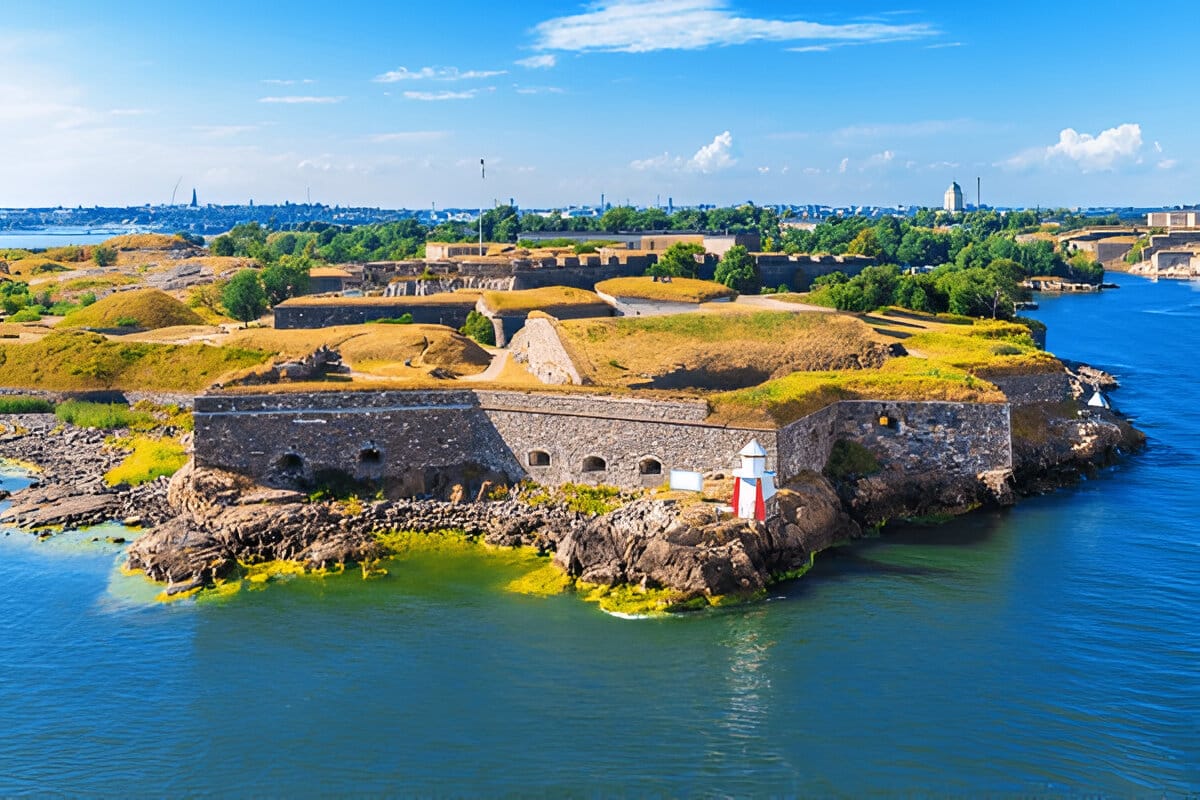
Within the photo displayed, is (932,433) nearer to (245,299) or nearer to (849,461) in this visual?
(849,461)

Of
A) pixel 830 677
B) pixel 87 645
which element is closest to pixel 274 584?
pixel 87 645

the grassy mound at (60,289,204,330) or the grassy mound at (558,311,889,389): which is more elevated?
the grassy mound at (60,289,204,330)

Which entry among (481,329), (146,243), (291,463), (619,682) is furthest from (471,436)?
(146,243)

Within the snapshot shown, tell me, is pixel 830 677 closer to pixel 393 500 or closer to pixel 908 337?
pixel 393 500

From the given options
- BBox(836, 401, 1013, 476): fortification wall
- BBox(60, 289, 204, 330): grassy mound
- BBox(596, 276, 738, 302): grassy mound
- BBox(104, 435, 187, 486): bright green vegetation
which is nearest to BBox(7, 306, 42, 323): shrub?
BBox(60, 289, 204, 330): grassy mound

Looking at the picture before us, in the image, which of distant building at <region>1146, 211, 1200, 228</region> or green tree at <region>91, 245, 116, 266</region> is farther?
distant building at <region>1146, 211, 1200, 228</region>

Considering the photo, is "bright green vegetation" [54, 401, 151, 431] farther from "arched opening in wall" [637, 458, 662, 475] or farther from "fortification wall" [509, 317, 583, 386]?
"arched opening in wall" [637, 458, 662, 475]
